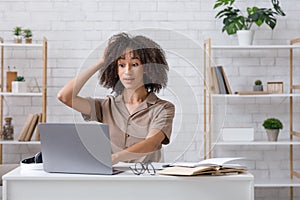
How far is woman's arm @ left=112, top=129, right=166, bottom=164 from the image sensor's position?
1.87 metres

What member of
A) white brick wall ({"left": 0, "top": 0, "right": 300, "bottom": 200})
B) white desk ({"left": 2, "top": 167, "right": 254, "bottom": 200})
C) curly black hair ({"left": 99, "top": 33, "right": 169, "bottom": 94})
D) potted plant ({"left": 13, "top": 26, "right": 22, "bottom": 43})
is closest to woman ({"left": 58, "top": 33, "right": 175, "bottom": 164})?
curly black hair ({"left": 99, "top": 33, "right": 169, "bottom": 94})

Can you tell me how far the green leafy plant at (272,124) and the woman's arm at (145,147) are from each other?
→ 2.56 metres

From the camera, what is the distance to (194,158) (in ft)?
6.31

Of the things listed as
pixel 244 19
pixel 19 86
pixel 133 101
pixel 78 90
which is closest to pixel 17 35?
pixel 19 86

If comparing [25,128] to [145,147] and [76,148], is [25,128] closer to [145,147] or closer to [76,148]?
[76,148]

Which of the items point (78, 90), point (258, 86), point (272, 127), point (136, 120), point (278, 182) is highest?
point (258, 86)

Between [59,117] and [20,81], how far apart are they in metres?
0.47

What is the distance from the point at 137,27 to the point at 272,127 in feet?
4.43

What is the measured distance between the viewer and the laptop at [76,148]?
186cm

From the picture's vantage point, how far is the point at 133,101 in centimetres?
188

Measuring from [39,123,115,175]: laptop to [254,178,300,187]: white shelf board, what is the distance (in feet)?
8.16

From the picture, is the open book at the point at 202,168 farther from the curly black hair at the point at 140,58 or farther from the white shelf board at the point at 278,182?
the white shelf board at the point at 278,182

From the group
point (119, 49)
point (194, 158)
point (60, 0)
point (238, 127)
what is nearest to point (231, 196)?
point (194, 158)

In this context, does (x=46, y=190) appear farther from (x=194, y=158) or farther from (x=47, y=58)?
(x=47, y=58)
